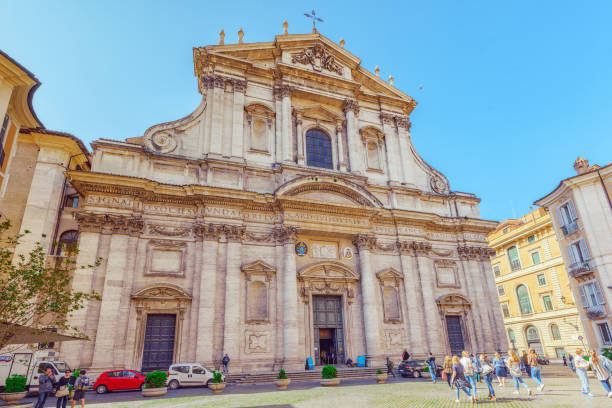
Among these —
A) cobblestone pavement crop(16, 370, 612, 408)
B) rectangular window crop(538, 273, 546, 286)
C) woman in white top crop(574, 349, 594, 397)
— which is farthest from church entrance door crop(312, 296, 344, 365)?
rectangular window crop(538, 273, 546, 286)

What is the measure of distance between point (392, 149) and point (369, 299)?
35.8 ft

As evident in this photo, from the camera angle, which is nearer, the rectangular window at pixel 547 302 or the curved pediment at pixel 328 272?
the curved pediment at pixel 328 272

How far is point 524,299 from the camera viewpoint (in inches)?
1468

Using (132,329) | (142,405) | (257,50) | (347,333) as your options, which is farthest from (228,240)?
(257,50)

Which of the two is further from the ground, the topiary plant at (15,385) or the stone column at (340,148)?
the stone column at (340,148)

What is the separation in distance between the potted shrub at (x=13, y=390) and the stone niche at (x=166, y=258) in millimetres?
7239

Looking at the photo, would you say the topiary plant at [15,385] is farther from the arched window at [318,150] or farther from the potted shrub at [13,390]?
the arched window at [318,150]

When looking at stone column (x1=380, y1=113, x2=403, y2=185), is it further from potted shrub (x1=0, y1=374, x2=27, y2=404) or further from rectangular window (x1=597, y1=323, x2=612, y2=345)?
potted shrub (x1=0, y1=374, x2=27, y2=404)

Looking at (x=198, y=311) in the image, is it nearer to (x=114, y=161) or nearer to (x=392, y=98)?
(x=114, y=161)

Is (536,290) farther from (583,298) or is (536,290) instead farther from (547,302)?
(583,298)

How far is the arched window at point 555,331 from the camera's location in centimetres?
3324

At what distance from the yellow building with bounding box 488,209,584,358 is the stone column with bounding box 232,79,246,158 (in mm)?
21145

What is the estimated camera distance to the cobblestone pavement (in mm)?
10094

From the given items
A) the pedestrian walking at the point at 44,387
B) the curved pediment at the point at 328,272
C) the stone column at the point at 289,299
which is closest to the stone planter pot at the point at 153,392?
the pedestrian walking at the point at 44,387
